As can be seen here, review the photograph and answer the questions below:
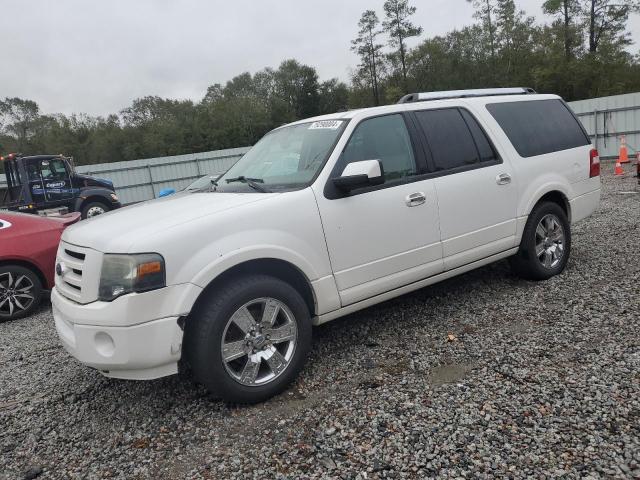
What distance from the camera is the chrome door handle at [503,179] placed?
4.32 metres

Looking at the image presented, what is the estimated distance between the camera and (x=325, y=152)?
11.7 feet

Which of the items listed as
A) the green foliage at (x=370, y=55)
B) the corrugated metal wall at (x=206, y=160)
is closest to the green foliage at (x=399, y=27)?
the green foliage at (x=370, y=55)

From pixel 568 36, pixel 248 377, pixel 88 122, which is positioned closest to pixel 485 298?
pixel 248 377

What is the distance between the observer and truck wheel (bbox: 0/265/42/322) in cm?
575

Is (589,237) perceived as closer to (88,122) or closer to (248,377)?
(248,377)

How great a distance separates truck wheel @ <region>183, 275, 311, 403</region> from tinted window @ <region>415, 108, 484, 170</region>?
1.82 metres

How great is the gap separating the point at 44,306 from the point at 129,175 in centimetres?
1628

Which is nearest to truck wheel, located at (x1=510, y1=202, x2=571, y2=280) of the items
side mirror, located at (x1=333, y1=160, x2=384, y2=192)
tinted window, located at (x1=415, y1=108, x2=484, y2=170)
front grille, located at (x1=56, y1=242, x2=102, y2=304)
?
tinted window, located at (x1=415, y1=108, x2=484, y2=170)

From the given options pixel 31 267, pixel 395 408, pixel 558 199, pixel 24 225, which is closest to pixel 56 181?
pixel 24 225

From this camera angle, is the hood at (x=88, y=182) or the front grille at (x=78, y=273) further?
the hood at (x=88, y=182)

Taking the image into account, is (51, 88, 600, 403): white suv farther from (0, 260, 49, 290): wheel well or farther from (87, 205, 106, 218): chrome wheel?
(87, 205, 106, 218): chrome wheel

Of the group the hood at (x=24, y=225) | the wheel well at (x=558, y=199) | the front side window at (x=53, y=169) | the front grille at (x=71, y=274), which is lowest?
the wheel well at (x=558, y=199)

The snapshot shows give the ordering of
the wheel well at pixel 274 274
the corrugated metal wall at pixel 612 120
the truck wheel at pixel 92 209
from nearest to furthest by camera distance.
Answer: the wheel well at pixel 274 274, the truck wheel at pixel 92 209, the corrugated metal wall at pixel 612 120

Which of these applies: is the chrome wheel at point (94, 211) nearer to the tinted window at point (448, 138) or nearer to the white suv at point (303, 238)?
the white suv at point (303, 238)
